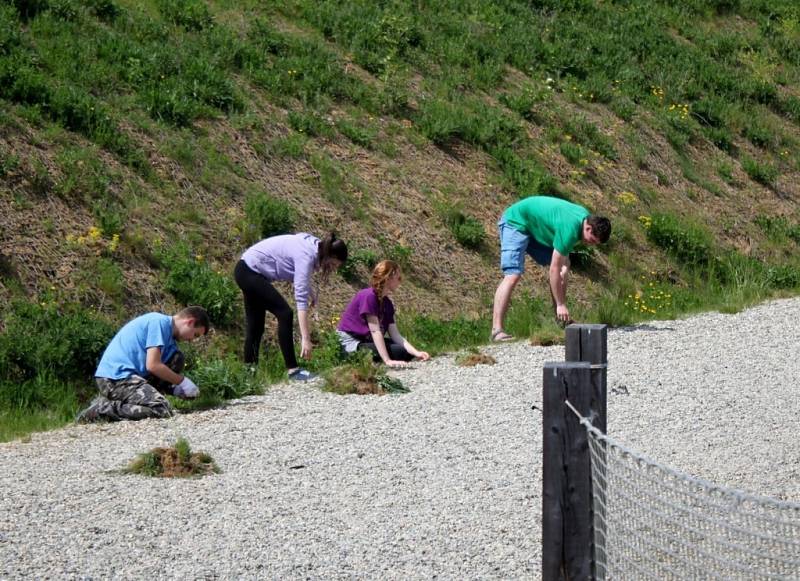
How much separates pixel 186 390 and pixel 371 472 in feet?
8.07

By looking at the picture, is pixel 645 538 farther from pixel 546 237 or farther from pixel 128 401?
pixel 546 237

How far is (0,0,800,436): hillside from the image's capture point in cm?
1259

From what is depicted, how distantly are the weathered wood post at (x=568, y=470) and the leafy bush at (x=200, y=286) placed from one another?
7.14 metres

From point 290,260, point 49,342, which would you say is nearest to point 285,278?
point 290,260

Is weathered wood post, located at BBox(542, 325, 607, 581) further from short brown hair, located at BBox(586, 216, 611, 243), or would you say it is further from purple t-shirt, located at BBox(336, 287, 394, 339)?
short brown hair, located at BBox(586, 216, 611, 243)

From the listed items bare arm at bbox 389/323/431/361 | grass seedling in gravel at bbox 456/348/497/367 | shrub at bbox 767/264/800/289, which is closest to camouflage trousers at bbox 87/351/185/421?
bare arm at bbox 389/323/431/361

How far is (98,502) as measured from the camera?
23.7 feet

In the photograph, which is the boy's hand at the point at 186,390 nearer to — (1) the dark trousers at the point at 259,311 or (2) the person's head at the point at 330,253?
(1) the dark trousers at the point at 259,311

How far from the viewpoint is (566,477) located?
5293mm

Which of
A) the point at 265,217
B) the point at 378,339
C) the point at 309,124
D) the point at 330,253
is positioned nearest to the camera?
the point at 330,253

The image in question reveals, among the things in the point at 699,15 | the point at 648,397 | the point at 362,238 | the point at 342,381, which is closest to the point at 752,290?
the point at 362,238

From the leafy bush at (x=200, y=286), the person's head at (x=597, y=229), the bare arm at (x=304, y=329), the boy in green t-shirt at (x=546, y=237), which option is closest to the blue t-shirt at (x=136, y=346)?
the bare arm at (x=304, y=329)

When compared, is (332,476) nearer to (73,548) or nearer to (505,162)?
(73,548)

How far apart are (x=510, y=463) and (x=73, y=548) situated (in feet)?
10.1
